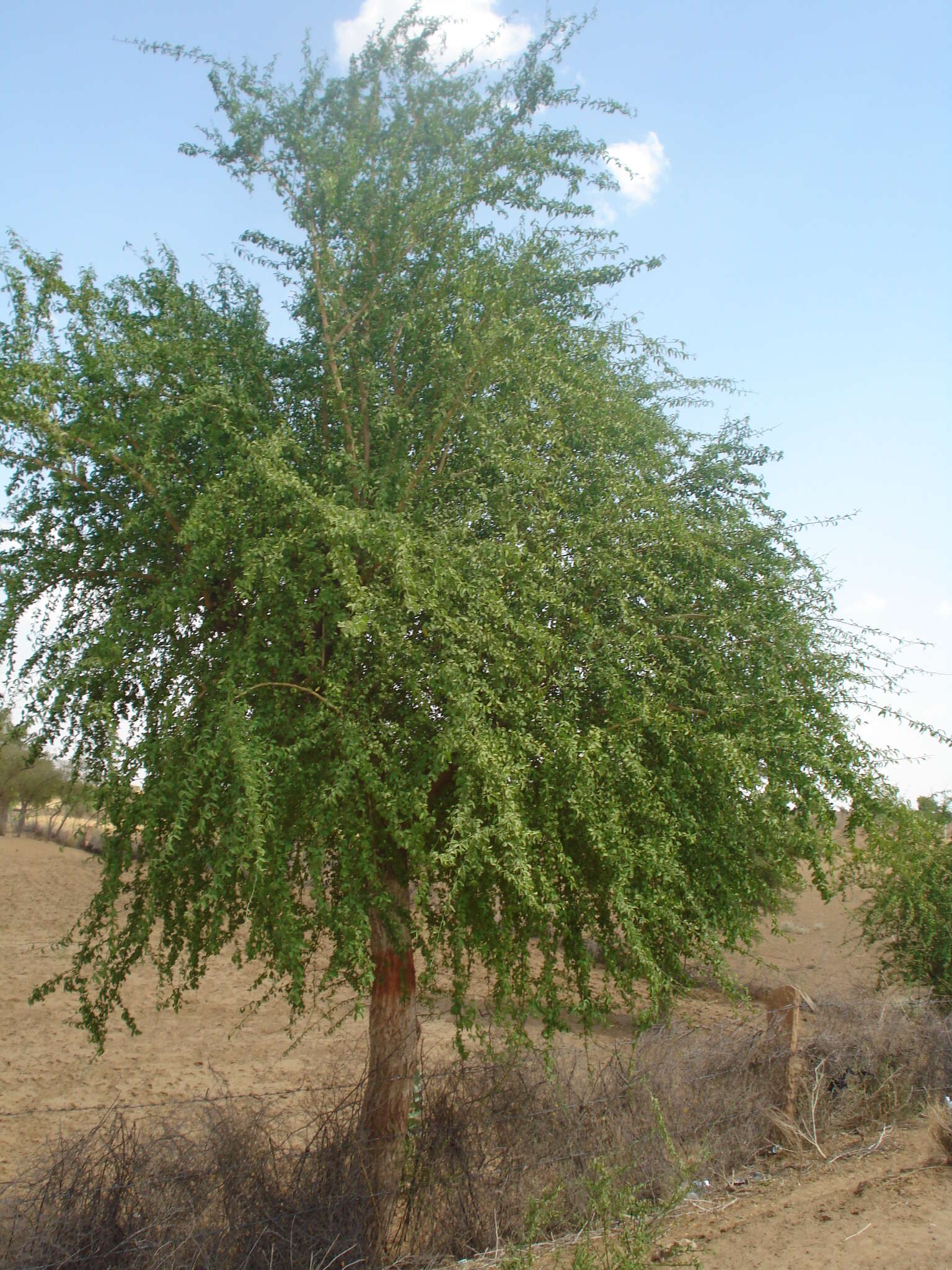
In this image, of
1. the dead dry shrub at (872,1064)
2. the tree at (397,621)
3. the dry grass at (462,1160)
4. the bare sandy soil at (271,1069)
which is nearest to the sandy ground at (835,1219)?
the bare sandy soil at (271,1069)

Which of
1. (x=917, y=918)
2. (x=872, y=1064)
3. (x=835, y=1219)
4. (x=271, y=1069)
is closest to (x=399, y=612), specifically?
(x=835, y=1219)

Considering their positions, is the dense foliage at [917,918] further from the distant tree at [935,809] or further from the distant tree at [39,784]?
the distant tree at [39,784]

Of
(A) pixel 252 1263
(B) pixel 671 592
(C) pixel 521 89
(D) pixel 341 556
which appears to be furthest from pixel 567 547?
(A) pixel 252 1263

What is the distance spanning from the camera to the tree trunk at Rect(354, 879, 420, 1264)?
6.55 m

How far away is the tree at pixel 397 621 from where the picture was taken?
5.94 meters

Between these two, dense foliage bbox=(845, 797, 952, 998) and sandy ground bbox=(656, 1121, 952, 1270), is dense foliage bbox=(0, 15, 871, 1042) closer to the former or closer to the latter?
sandy ground bbox=(656, 1121, 952, 1270)

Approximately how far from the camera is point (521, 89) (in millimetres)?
8680

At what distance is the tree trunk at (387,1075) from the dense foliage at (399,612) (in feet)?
1.87

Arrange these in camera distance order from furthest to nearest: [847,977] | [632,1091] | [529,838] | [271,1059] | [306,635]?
[847,977], [271,1059], [632,1091], [306,635], [529,838]

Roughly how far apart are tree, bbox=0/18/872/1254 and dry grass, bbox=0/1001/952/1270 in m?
0.39

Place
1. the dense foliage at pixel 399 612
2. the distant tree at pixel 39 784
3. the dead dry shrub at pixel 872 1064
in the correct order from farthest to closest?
the distant tree at pixel 39 784, the dead dry shrub at pixel 872 1064, the dense foliage at pixel 399 612

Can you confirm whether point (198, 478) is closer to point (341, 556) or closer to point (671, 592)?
point (341, 556)

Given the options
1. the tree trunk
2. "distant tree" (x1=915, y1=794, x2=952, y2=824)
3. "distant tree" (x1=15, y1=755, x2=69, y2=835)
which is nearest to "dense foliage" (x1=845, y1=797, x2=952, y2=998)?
"distant tree" (x1=915, y1=794, x2=952, y2=824)

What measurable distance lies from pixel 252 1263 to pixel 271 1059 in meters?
11.8
